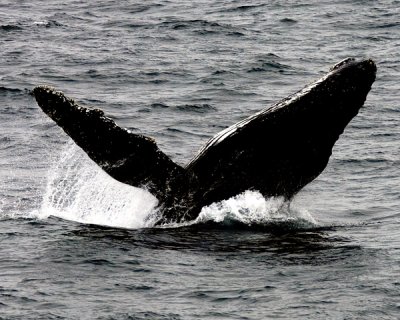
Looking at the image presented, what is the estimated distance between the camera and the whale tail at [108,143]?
16.2m

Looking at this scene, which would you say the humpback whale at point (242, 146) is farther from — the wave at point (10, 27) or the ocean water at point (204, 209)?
the wave at point (10, 27)

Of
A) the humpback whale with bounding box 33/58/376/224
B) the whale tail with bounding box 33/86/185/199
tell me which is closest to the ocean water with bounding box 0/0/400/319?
the humpback whale with bounding box 33/58/376/224

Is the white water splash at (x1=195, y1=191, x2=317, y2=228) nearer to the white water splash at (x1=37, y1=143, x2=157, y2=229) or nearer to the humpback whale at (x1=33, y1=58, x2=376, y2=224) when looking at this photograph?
the humpback whale at (x1=33, y1=58, x2=376, y2=224)

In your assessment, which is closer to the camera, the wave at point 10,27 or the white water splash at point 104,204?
the white water splash at point 104,204

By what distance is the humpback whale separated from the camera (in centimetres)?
1631

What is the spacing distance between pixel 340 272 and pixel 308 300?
47.3 inches

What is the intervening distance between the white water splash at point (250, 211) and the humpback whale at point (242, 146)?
0.15 metres

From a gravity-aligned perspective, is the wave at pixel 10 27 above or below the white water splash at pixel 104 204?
above

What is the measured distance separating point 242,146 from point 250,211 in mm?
1196

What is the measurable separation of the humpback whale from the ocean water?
0.42m

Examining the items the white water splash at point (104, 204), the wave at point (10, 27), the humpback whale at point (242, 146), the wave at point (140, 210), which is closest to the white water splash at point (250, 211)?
the wave at point (140, 210)

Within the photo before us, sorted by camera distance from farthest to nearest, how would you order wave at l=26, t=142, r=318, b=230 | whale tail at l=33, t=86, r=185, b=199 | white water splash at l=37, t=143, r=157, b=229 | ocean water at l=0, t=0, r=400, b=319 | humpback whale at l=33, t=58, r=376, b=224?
1. white water splash at l=37, t=143, r=157, b=229
2. wave at l=26, t=142, r=318, b=230
3. humpback whale at l=33, t=58, r=376, b=224
4. whale tail at l=33, t=86, r=185, b=199
5. ocean water at l=0, t=0, r=400, b=319

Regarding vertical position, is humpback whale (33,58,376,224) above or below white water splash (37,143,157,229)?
above

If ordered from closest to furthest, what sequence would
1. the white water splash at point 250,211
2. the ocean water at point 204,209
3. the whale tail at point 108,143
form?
the ocean water at point 204,209, the whale tail at point 108,143, the white water splash at point 250,211
